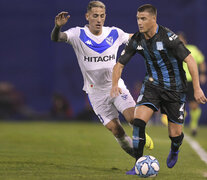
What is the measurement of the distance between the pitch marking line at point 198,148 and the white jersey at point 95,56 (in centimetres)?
217

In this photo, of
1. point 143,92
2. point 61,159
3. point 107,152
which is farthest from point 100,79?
point 107,152

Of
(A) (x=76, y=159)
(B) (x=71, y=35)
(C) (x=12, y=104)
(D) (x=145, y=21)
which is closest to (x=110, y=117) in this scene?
(A) (x=76, y=159)

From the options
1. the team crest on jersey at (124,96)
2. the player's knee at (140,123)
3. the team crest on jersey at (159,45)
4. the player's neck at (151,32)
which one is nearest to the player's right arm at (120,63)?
the player's neck at (151,32)

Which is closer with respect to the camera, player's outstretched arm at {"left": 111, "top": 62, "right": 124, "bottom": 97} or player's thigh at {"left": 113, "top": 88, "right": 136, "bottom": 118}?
player's outstretched arm at {"left": 111, "top": 62, "right": 124, "bottom": 97}

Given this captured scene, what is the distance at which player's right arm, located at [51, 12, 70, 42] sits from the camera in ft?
23.1

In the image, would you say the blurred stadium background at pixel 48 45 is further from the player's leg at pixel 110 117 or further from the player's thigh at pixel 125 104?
the player's thigh at pixel 125 104

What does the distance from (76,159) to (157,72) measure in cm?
219

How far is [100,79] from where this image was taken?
7.50m

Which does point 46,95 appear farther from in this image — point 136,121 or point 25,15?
point 136,121

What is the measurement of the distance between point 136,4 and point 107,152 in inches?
456

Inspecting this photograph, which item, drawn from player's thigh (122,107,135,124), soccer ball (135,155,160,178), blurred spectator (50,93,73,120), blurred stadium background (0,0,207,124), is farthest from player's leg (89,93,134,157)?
blurred stadium background (0,0,207,124)

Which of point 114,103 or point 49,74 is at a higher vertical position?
point 114,103

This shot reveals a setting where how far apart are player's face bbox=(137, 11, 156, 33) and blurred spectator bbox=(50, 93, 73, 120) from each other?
40.4ft

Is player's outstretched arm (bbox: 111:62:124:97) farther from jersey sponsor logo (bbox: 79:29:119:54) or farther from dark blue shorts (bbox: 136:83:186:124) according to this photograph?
jersey sponsor logo (bbox: 79:29:119:54)
